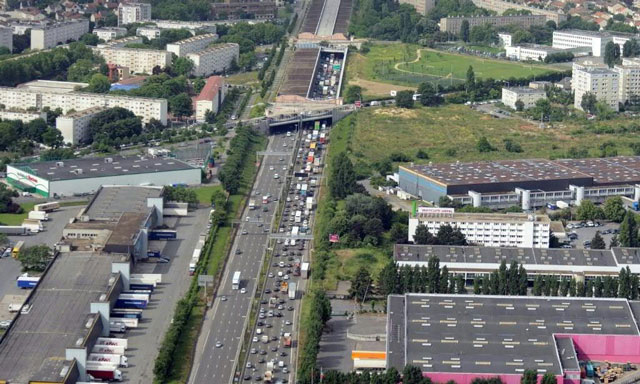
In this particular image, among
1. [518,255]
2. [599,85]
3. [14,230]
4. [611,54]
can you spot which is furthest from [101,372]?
[611,54]

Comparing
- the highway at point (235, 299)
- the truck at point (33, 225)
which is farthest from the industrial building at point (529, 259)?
the truck at point (33, 225)

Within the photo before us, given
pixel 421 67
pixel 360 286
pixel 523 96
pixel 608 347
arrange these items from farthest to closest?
pixel 421 67 < pixel 523 96 < pixel 360 286 < pixel 608 347

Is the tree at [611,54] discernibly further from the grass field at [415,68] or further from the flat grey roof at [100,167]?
the flat grey roof at [100,167]

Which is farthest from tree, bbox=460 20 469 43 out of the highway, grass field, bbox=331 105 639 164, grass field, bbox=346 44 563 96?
the highway

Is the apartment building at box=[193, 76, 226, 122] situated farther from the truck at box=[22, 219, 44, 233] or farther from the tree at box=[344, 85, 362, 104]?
the truck at box=[22, 219, 44, 233]

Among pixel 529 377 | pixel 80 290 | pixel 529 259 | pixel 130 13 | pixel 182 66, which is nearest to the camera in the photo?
pixel 529 377

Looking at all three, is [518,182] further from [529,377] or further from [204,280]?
[529,377]
